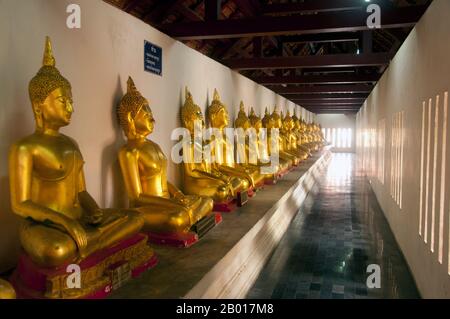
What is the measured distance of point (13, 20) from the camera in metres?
2.35

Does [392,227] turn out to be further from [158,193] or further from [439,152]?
[158,193]

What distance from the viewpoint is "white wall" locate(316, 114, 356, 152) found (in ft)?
76.3

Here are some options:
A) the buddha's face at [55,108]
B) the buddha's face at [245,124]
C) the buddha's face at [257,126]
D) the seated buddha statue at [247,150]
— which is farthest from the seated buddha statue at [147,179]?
the buddha's face at [257,126]

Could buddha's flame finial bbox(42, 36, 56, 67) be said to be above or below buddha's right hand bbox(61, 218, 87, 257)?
above

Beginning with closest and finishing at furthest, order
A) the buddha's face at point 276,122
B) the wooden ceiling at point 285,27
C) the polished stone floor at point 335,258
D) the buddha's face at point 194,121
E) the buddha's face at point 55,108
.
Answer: the buddha's face at point 55,108
the polished stone floor at point 335,258
the wooden ceiling at point 285,27
the buddha's face at point 194,121
the buddha's face at point 276,122

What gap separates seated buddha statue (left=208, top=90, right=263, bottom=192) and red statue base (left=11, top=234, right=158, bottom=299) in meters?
2.63

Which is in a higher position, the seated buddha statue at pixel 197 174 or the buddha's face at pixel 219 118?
the buddha's face at pixel 219 118

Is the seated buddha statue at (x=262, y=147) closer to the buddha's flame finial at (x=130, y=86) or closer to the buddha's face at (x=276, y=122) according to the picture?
the buddha's face at (x=276, y=122)

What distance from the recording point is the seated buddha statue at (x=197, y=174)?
4.30 m

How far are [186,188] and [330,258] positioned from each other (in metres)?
1.68

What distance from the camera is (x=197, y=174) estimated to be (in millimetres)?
4422

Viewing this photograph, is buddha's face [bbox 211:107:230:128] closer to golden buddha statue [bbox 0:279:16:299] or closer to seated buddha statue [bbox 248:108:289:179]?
seated buddha statue [bbox 248:108:289:179]

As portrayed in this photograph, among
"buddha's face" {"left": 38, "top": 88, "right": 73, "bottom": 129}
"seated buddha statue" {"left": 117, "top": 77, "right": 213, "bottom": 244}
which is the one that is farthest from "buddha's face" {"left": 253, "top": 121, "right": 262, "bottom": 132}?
"buddha's face" {"left": 38, "top": 88, "right": 73, "bottom": 129}

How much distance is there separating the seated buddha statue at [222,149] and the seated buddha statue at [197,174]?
374 mm
